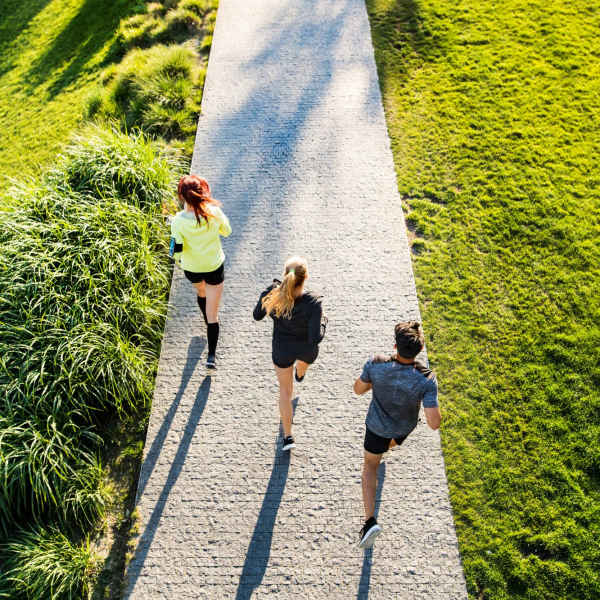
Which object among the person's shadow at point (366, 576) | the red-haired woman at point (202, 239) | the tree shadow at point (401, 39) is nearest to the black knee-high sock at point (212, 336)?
the red-haired woman at point (202, 239)

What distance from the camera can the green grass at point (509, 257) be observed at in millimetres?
3816

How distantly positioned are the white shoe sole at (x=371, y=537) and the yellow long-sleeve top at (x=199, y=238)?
2.62 meters

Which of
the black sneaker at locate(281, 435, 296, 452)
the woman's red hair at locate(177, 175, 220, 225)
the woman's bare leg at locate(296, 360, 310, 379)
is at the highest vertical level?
the woman's red hair at locate(177, 175, 220, 225)

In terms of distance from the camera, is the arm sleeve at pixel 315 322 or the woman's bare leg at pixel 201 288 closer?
the arm sleeve at pixel 315 322

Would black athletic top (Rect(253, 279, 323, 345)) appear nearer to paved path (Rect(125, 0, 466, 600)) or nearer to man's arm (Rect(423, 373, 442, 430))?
man's arm (Rect(423, 373, 442, 430))

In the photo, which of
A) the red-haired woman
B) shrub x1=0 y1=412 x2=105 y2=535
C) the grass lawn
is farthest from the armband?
the grass lawn

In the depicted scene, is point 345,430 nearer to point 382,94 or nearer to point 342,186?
point 342,186

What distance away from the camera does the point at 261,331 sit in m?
5.09

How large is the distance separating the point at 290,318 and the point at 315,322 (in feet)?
0.65

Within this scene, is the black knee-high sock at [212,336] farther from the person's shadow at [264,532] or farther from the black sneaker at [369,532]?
the black sneaker at [369,532]

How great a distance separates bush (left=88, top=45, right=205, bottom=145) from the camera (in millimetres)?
7273

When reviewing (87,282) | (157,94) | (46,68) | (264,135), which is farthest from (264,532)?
(46,68)

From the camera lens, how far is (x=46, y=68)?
9.84 m

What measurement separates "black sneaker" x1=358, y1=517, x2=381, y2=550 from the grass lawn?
281 inches
